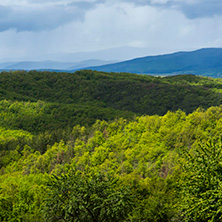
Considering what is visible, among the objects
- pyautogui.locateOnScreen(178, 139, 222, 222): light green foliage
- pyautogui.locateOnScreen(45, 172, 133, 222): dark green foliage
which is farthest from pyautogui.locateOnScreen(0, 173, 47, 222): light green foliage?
pyautogui.locateOnScreen(178, 139, 222, 222): light green foliage

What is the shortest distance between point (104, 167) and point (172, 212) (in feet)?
93.3

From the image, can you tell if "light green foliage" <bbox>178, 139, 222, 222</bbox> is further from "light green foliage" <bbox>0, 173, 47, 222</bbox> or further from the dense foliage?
"light green foliage" <bbox>0, 173, 47, 222</bbox>

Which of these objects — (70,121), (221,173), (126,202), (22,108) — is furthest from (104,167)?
(22,108)

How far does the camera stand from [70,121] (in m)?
162

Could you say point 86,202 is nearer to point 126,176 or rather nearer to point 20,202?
point 20,202

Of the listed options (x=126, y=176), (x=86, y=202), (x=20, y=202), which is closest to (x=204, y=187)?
(x=86, y=202)

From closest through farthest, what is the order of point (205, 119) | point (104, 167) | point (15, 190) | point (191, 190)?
point (191, 190)
point (15, 190)
point (104, 167)
point (205, 119)

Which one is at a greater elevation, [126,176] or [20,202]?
[126,176]

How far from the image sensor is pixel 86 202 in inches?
1117

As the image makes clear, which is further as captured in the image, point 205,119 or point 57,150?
point 57,150

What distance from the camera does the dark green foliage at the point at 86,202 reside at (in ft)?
92.7

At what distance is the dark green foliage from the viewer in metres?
28.2

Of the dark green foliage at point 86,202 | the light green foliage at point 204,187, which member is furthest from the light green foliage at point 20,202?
the light green foliage at point 204,187

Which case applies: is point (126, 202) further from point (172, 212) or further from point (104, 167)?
point (104, 167)
